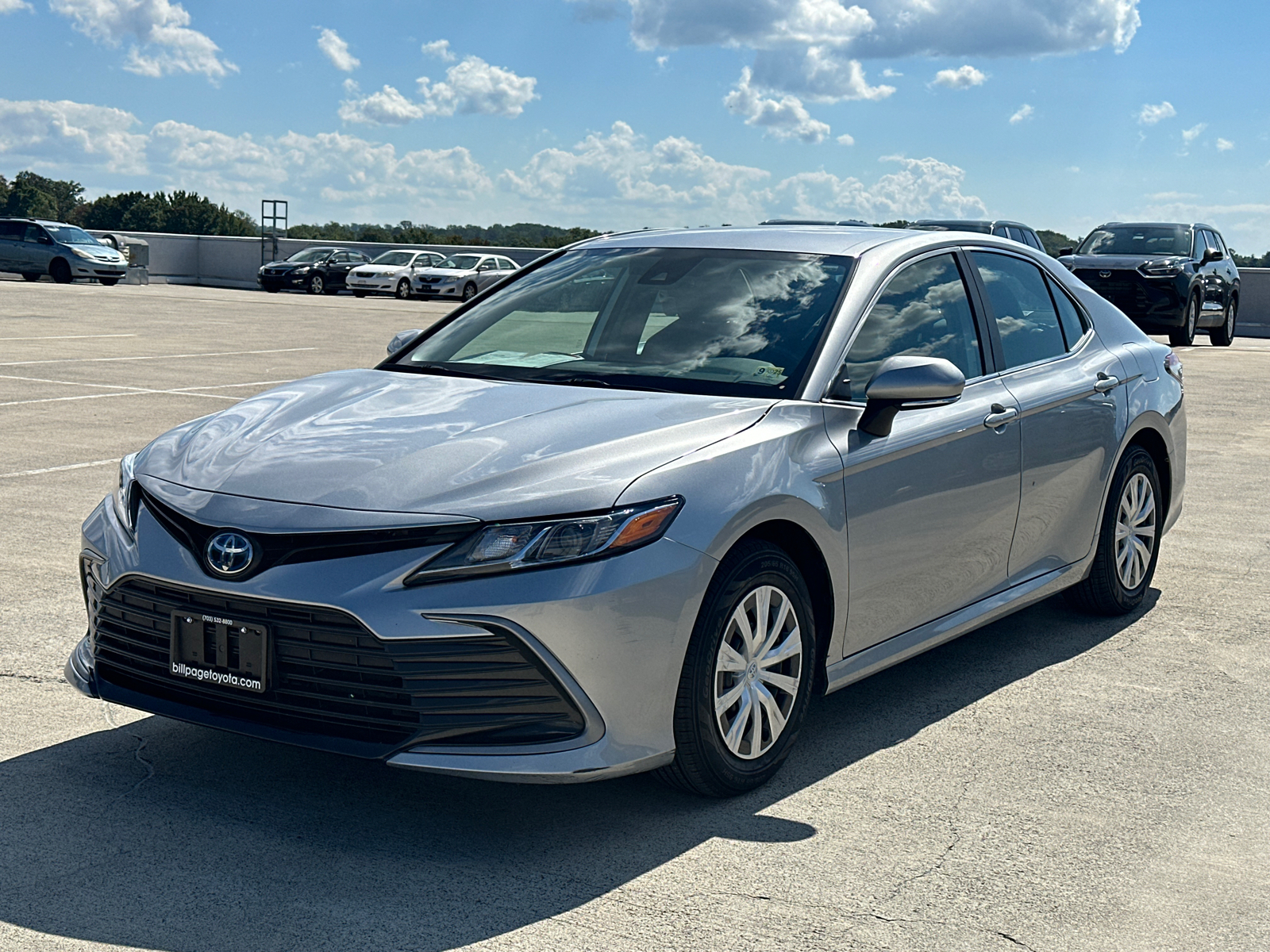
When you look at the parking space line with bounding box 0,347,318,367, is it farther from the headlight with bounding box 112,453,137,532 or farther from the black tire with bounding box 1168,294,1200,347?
the black tire with bounding box 1168,294,1200,347

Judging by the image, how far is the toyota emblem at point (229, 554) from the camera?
12.1 ft

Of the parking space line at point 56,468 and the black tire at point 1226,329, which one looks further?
the black tire at point 1226,329

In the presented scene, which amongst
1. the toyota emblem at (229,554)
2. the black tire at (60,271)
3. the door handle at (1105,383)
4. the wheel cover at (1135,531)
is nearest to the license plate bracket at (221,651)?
the toyota emblem at (229,554)

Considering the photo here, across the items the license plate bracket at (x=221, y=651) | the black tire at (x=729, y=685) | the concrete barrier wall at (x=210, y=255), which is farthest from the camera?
the concrete barrier wall at (x=210, y=255)

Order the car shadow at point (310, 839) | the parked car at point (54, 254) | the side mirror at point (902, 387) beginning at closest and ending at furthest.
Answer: the car shadow at point (310, 839)
the side mirror at point (902, 387)
the parked car at point (54, 254)

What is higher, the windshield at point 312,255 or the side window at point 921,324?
the windshield at point 312,255

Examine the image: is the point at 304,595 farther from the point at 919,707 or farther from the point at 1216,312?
the point at 1216,312

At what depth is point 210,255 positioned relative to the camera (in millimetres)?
51844

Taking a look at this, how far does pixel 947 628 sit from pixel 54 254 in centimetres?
3782

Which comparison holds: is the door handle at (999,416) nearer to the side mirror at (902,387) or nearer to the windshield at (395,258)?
the side mirror at (902,387)

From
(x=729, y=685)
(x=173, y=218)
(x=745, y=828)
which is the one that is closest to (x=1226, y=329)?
(x=729, y=685)

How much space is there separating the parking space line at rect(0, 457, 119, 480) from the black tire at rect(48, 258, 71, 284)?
31678 millimetres

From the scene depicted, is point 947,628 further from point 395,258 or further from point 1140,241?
point 395,258

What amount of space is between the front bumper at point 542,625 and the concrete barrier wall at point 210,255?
4604cm
